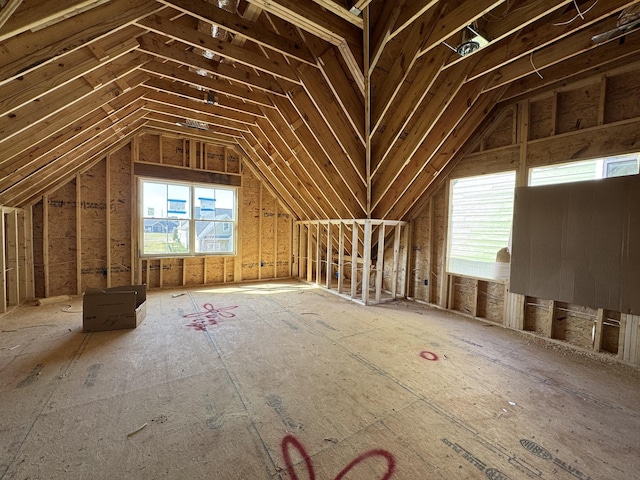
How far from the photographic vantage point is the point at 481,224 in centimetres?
421

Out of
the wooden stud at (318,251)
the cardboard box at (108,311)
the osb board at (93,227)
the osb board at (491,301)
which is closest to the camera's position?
the cardboard box at (108,311)

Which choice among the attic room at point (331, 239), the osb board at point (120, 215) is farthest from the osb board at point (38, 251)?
the osb board at point (120, 215)

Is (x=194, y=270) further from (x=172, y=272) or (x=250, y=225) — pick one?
(x=250, y=225)

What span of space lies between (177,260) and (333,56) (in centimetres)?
518

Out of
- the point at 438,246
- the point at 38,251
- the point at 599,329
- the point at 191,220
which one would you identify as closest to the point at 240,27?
the point at 438,246

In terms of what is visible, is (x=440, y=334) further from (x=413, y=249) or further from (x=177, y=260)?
(x=177, y=260)

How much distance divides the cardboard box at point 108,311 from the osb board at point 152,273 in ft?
7.34

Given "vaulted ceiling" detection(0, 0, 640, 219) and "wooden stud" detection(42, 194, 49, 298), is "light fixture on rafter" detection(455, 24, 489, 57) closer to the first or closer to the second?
"vaulted ceiling" detection(0, 0, 640, 219)

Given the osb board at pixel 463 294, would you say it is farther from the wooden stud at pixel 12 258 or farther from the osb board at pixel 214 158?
the wooden stud at pixel 12 258

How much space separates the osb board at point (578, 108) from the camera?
3156 mm

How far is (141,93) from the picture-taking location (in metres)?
3.74

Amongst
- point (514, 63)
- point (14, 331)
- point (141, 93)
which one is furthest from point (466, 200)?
point (14, 331)

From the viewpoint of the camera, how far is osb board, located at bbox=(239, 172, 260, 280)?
6586 millimetres

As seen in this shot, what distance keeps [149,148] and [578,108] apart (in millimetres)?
7173
